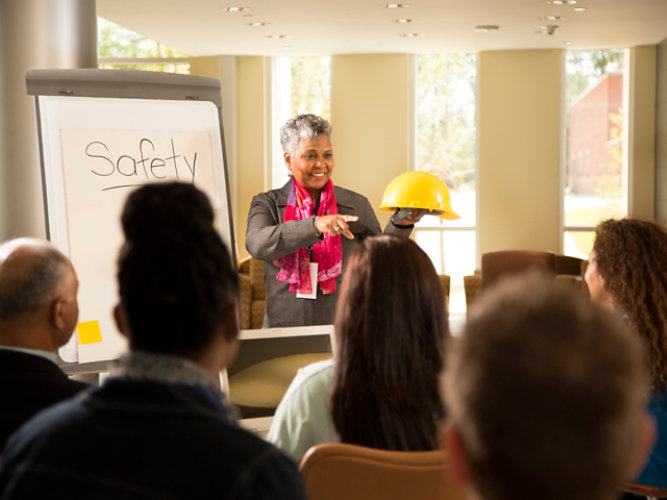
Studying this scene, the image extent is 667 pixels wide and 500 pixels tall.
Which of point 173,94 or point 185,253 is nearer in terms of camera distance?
point 185,253

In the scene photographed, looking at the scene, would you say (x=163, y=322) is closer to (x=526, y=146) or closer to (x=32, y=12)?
(x=32, y=12)

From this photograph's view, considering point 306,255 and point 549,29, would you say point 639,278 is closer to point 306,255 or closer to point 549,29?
point 306,255

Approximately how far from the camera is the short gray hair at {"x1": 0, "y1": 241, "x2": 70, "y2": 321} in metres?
1.68

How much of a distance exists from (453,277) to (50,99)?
7904mm

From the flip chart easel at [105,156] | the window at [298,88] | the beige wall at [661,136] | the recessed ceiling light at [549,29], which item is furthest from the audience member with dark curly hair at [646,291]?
the window at [298,88]

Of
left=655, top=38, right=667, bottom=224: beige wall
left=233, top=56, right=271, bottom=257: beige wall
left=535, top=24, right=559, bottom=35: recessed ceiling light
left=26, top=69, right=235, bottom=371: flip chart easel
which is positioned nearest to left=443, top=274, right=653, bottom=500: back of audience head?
left=26, top=69, right=235, bottom=371: flip chart easel

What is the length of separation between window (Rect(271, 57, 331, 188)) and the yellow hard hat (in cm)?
712

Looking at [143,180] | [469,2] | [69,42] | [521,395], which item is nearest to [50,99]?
[143,180]

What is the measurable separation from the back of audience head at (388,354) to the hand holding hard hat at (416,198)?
1421 mm

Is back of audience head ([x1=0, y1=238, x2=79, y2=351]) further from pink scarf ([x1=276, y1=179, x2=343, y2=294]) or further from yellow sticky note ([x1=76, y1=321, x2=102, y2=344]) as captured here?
pink scarf ([x1=276, y1=179, x2=343, y2=294])

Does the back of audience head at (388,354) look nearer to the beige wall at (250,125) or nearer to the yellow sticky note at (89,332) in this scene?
the yellow sticky note at (89,332)

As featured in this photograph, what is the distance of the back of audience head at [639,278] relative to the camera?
6.68 feet

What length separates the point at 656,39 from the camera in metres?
8.88

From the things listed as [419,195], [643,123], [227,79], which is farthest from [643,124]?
[419,195]
